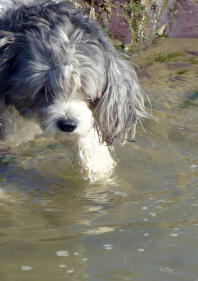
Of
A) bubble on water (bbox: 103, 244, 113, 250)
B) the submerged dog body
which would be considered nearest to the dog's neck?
the submerged dog body

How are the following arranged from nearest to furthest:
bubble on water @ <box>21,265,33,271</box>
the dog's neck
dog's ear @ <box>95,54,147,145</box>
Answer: bubble on water @ <box>21,265,33,271</box> < dog's ear @ <box>95,54,147,145</box> < the dog's neck

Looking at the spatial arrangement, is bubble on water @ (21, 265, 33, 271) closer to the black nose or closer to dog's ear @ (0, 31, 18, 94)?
the black nose

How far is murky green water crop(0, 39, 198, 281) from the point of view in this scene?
3.21 metres

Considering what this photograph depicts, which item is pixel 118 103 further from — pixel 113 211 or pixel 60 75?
pixel 113 211

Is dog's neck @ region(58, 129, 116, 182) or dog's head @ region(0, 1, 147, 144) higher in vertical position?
dog's head @ region(0, 1, 147, 144)

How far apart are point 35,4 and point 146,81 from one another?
2315 mm

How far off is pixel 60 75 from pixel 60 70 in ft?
0.11

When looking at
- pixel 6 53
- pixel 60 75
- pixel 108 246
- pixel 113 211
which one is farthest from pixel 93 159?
pixel 108 246

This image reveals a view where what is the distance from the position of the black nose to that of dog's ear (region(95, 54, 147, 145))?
393 mm

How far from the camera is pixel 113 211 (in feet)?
12.9

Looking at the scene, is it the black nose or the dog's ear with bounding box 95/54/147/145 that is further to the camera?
the dog's ear with bounding box 95/54/147/145

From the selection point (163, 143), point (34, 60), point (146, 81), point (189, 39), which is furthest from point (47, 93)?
point (189, 39)

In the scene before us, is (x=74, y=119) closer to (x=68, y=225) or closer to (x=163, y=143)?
(x=68, y=225)

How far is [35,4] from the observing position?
435 cm
